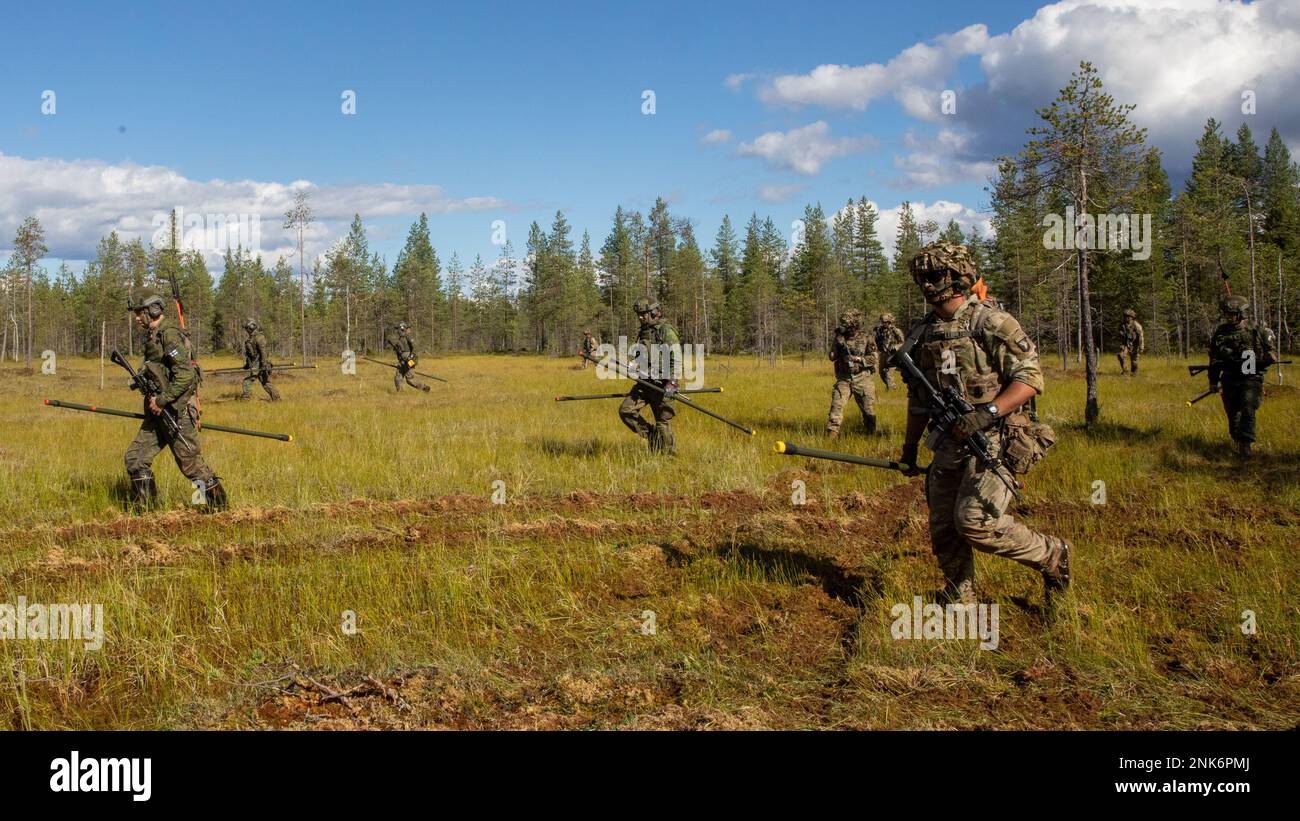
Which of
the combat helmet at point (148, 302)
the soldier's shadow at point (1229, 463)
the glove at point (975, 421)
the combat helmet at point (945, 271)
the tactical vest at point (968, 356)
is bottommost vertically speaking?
the soldier's shadow at point (1229, 463)

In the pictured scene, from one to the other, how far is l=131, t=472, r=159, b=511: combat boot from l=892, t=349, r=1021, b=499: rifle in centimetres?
801

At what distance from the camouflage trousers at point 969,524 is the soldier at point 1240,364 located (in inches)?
287

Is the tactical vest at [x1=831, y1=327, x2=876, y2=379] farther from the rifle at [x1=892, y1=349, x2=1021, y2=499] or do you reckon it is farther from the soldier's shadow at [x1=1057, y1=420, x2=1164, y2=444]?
the rifle at [x1=892, y1=349, x2=1021, y2=499]

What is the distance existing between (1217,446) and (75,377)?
4331 cm

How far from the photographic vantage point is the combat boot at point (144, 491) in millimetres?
8367

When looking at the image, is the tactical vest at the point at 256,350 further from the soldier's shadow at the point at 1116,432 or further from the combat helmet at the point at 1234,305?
the combat helmet at the point at 1234,305

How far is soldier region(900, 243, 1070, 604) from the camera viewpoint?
4746 millimetres

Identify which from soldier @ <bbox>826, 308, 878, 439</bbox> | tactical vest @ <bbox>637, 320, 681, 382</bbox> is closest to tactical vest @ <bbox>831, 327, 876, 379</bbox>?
soldier @ <bbox>826, 308, 878, 439</bbox>

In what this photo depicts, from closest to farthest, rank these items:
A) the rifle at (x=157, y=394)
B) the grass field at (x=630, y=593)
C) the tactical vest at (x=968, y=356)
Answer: the grass field at (x=630, y=593)
the tactical vest at (x=968, y=356)
the rifle at (x=157, y=394)

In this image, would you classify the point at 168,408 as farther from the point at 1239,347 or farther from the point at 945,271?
the point at 1239,347

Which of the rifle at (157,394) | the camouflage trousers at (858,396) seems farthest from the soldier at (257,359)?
the camouflage trousers at (858,396)

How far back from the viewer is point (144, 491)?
8.40 m
